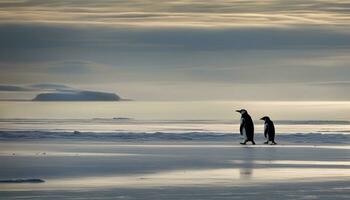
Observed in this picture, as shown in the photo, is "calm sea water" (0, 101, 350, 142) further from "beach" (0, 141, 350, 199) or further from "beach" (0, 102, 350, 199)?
"beach" (0, 141, 350, 199)

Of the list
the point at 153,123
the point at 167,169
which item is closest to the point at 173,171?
the point at 167,169

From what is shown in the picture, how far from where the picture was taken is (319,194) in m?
13.9

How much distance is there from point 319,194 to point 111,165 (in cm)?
580

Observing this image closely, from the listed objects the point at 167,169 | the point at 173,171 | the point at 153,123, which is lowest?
the point at 173,171

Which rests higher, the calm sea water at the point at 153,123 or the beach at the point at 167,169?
the calm sea water at the point at 153,123

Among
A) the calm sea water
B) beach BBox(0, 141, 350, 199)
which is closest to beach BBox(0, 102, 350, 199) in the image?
beach BBox(0, 141, 350, 199)

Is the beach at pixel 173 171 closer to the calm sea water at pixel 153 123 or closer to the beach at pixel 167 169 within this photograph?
the beach at pixel 167 169

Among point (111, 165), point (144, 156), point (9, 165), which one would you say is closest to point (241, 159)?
point (144, 156)

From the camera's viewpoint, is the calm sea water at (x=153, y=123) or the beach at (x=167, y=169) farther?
the calm sea water at (x=153, y=123)

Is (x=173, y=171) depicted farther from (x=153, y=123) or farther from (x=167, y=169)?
(x=153, y=123)

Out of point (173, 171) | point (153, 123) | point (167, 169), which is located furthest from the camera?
point (153, 123)

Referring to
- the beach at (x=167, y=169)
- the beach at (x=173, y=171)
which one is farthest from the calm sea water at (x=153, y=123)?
the beach at (x=173, y=171)

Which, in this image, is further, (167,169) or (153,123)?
(153,123)

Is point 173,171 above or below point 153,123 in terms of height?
below
